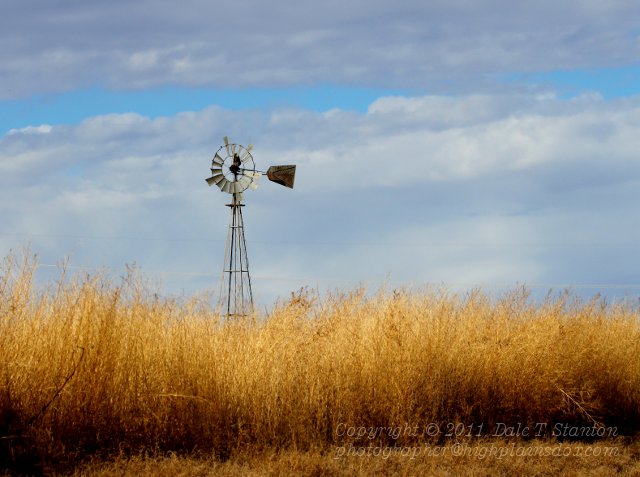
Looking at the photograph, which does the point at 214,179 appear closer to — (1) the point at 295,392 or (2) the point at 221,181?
(2) the point at 221,181

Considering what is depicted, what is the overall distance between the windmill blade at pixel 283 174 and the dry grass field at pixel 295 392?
6.06 meters

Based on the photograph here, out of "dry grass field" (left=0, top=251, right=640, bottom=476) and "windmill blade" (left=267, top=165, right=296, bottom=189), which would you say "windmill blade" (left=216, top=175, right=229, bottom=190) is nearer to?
"windmill blade" (left=267, top=165, right=296, bottom=189)

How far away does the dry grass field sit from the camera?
7.08 m

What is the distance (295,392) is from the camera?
311 inches

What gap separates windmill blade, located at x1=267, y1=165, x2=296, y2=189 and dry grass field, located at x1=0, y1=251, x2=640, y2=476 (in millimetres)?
Result: 6062

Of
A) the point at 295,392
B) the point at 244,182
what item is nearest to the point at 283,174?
the point at 244,182

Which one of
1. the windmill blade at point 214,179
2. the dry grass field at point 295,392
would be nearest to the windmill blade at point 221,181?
the windmill blade at point 214,179

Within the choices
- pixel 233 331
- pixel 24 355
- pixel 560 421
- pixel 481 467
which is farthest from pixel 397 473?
pixel 24 355

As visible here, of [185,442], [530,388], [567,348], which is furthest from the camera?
[567,348]

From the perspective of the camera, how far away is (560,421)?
9.21 m

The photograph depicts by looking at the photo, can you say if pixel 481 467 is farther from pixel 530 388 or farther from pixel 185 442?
pixel 185 442

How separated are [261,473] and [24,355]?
244 cm

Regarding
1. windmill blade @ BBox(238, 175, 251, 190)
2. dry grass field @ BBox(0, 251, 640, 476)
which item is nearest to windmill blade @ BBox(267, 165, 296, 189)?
windmill blade @ BBox(238, 175, 251, 190)

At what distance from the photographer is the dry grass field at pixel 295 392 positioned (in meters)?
7.08
